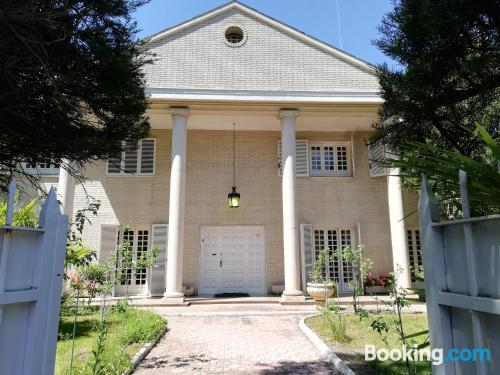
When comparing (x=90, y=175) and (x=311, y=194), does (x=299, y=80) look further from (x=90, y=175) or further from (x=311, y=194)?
(x=90, y=175)

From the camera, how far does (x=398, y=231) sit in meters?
13.6

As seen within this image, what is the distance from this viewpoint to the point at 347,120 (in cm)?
1428

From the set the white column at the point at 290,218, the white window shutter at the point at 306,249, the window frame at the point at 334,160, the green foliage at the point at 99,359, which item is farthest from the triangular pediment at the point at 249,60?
the green foliage at the point at 99,359

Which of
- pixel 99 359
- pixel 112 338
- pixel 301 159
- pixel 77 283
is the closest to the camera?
pixel 99 359

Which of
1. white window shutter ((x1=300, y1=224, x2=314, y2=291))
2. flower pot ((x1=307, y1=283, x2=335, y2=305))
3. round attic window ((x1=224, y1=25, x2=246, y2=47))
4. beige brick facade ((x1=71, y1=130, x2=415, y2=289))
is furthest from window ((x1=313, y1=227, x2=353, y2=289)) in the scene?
round attic window ((x1=224, y1=25, x2=246, y2=47))

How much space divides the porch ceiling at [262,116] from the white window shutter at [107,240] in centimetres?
431

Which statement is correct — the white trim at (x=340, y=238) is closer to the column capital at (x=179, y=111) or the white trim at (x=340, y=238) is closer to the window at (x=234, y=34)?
the column capital at (x=179, y=111)

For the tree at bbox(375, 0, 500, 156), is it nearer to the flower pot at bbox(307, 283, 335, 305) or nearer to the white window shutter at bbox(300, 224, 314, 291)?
the flower pot at bbox(307, 283, 335, 305)

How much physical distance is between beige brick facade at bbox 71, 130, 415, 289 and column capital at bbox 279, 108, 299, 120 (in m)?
2.55

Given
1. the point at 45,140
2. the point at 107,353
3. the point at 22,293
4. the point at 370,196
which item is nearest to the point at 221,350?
the point at 107,353

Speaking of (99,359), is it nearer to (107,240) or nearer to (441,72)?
(441,72)

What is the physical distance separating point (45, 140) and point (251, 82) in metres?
10.1

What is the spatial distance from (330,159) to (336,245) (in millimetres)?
3589

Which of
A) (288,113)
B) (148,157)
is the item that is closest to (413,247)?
(288,113)
